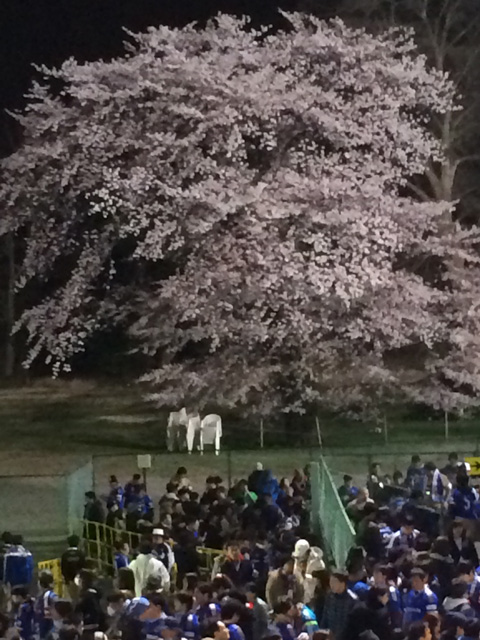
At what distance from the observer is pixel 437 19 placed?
18.2 m

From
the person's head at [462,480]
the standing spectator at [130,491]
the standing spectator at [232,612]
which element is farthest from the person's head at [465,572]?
the standing spectator at [130,491]

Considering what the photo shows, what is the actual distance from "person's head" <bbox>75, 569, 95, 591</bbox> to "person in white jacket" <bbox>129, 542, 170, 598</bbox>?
1.65ft

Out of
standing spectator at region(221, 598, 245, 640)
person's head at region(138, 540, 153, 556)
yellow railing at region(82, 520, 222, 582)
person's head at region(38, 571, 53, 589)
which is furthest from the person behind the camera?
yellow railing at region(82, 520, 222, 582)

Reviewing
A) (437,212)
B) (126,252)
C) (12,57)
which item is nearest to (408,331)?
(437,212)

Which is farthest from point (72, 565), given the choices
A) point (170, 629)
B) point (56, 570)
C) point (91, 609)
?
point (170, 629)

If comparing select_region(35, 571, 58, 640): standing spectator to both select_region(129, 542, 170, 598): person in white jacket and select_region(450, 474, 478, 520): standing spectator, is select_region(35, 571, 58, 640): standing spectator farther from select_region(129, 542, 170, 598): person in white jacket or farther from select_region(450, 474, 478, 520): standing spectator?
select_region(450, 474, 478, 520): standing spectator

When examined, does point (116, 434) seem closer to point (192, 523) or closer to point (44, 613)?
point (192, 523)

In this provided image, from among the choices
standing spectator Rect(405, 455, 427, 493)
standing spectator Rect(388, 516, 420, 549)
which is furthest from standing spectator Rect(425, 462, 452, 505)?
standing spectator Rect(388, 516, 420, 549)

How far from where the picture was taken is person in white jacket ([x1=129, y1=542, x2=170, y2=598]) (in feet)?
25.0

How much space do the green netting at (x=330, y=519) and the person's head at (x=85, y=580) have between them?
2.28 m

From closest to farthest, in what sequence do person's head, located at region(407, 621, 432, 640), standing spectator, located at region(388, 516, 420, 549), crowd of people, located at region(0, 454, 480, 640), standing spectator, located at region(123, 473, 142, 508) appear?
person's head, located at region(407, 621, 432, 640)
crowd of people, located at region(0, 454, 480, 640)
standing spectator, located at region(388, 516, 420, 549)
standing spectator, located at region(123, 473, 142, 508)

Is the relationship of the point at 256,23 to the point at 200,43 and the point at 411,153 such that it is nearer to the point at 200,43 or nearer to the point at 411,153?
the point at 200,43

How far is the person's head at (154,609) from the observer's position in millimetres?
5980

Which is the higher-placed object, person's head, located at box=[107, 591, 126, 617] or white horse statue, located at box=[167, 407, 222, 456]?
white horse statue, located at box=[167, 407, 222, 456]
